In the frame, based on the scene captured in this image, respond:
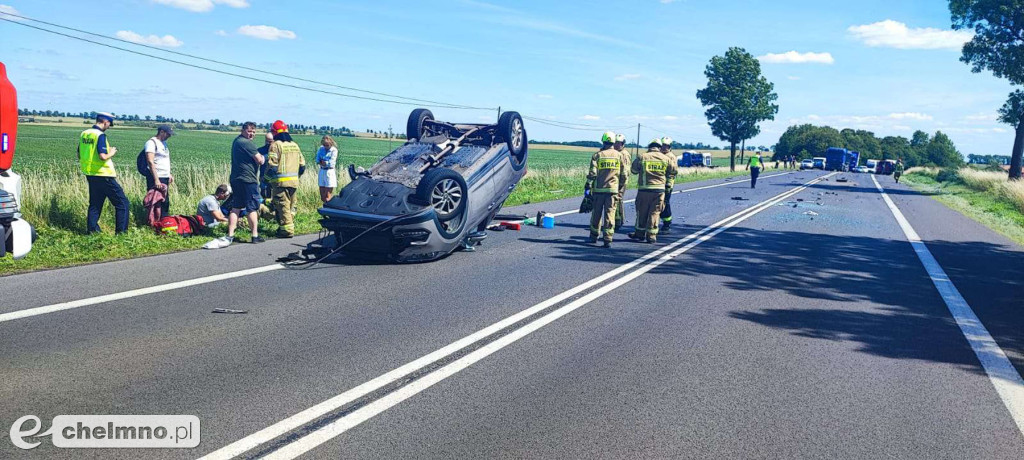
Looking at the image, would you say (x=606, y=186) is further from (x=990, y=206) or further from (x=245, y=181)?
(x=990, y=206)

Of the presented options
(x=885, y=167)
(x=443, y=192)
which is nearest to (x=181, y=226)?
(x=443, y=192)

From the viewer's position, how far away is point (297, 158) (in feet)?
37.0

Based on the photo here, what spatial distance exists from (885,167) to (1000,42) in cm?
4906

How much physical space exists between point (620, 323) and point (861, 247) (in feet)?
26.8

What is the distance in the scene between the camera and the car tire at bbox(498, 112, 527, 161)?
11391mm

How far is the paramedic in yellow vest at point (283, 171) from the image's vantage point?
1099cm

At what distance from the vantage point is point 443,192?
9.49m

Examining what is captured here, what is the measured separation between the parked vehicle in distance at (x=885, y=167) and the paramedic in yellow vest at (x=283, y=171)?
8326 centimetres

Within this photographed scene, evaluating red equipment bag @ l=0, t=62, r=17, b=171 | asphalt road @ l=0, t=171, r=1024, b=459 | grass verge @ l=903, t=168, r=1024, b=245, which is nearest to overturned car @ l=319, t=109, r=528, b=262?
asphalt road @ l=0, t=171, r=1024, b=459

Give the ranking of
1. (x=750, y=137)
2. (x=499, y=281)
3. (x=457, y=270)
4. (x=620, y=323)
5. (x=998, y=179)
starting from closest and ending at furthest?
(x=620, y=323) → (x=499, y=281) → (x=457, y=270) → (x=998, y=179) → (x=750, y=137)

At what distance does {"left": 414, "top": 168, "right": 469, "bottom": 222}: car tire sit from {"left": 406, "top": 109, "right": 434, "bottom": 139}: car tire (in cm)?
232

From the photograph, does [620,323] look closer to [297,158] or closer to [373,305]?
[373,305]

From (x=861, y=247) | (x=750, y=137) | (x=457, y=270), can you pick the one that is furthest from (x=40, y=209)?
(x=750, y=137)

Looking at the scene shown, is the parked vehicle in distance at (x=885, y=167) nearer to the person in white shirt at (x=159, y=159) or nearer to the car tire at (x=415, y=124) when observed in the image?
the car tire at (x=415, y=124)
